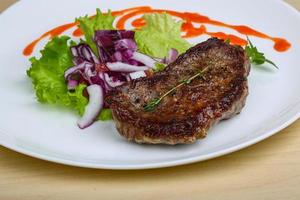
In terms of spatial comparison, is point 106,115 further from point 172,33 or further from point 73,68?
point 172,33

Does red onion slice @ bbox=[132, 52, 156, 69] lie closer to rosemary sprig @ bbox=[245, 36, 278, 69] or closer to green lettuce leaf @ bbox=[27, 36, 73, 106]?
green lettuce leaf @ bbox=[27, 36, 73, 106]

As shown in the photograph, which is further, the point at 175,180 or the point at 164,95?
the point at 164,95

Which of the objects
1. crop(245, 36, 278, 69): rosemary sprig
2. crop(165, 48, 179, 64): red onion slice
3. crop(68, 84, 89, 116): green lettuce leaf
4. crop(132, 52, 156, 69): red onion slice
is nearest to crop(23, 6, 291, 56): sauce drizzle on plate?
crop(245, 36, 278, 69): rosemary sprig

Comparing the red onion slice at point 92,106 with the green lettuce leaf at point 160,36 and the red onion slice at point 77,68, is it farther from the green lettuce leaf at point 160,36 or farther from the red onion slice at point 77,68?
the green lettuce leaf at point 160,36

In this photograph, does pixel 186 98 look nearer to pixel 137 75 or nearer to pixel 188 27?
pixel 137 75

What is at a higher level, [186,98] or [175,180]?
[186,98]

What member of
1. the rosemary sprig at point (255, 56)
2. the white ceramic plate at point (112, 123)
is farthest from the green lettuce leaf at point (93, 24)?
the rosemary sprig at point (255, 56)

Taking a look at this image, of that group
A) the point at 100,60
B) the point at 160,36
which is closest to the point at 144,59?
the point at 100,60
